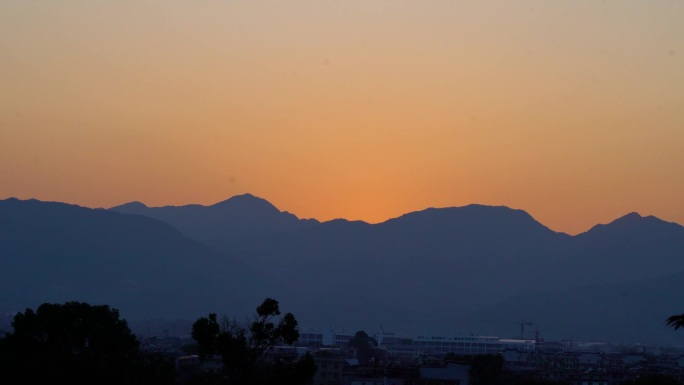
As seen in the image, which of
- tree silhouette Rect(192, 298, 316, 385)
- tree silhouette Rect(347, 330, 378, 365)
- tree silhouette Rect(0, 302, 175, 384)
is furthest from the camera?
tree silhouette Rect(347, 330, 378, 365)

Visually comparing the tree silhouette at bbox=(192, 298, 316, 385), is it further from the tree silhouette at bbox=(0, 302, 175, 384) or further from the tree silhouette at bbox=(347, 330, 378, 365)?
the tree silhouette at bbox=(347, 330, 378, 365)

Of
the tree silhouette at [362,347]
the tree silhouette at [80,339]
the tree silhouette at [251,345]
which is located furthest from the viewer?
the tree silhouette at [362,347]

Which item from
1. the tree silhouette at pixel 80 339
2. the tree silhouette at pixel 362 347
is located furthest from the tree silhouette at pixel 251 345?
the tree silhouette at pixel 362 347

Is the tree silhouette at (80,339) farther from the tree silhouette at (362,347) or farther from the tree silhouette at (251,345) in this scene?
the tree silhouette at (362,347)

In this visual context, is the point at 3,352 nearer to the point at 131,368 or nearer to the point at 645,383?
the point at 131,368

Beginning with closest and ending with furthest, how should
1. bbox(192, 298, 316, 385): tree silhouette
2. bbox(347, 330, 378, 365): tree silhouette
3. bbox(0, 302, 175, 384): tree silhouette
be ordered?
1. bbox(192, 298, 316, 385): tree silhouette
2. bbox(0, 302, 175, 384): tree silhouette
3. bbox(347, 330, 378, 365): tree silhouette

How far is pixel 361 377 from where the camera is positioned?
72.3m

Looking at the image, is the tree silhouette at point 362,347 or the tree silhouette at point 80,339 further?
the tree silhouette at point 362,347

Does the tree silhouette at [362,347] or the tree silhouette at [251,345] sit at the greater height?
the tree silhouette at [362,347]

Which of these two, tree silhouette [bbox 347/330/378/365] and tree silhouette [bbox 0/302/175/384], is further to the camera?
tree silhouette [bbox 347/330/378/365]

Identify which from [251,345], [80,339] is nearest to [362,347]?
[80,339]

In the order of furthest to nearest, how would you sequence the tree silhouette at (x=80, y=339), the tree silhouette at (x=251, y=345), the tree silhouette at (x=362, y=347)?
1. the tree silhouette at (x=362, y=347)
2. the tree silhouette at (x=80, y=339)
3. the tree silhouette at (x=251, y=345)

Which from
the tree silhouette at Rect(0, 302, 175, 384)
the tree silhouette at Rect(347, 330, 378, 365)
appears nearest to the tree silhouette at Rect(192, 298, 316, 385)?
the tree silhouette at Rect(0, 302, 175, 384)

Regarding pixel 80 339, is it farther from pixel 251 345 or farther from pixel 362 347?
pixel 362 347
